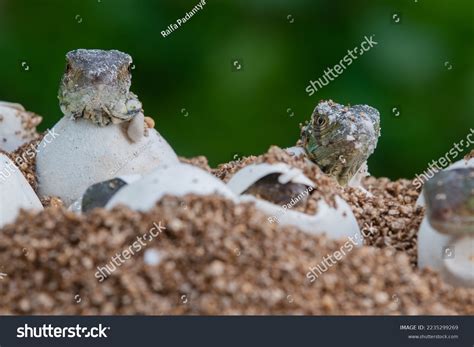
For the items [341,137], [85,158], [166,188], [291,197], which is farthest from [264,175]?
[85,158]

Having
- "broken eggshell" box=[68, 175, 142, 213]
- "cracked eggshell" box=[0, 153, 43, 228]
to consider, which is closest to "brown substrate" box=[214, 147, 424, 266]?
"broken eggshell" box=[68, 175, 142, 213]

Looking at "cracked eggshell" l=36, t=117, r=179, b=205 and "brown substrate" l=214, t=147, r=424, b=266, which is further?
"cracked eggshell" l=36, t=117, r=179, b=205

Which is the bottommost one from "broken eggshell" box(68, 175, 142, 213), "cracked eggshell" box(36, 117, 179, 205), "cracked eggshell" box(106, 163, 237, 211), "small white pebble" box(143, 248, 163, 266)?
"cracked eggshell" box(36, 117, 179, 205)

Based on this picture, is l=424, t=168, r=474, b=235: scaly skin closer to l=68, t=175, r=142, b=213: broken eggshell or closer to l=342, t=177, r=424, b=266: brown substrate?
l=342, t=177, r=424, b=266: brown substrate

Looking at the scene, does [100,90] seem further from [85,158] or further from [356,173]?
[356,173]

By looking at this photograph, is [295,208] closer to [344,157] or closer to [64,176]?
[344,157]
